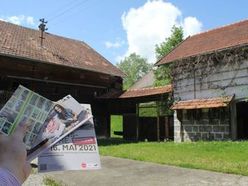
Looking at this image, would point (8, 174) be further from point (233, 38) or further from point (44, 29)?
point (44, 29)

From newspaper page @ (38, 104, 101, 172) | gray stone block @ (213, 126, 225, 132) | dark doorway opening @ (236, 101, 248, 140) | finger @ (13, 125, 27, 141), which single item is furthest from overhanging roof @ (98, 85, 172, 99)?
finger @ (13, 125, 27, 141)

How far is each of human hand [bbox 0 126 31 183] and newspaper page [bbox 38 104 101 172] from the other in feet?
2.72

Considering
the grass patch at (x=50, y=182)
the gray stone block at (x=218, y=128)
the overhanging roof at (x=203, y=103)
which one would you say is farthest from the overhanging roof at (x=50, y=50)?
the grass patch at (x=50, y=182)

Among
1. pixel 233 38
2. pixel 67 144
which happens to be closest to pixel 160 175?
pixel 67 144

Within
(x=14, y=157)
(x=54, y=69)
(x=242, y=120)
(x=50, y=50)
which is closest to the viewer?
(x=14, y=157)

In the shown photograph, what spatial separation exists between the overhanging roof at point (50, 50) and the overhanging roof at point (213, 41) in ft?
21.5

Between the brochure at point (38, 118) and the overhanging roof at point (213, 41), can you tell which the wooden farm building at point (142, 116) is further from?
the brochure at point (38, 118)

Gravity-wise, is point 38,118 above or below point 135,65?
below

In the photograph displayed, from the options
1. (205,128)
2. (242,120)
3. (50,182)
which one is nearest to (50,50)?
(205,128)

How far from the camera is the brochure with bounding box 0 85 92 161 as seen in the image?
2.20m

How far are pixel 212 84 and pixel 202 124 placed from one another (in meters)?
1.99

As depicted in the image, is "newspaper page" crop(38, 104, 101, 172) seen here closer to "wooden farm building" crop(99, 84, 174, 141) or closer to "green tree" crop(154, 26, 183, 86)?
"wooden farm building" crop(99, 84, 174, 141)

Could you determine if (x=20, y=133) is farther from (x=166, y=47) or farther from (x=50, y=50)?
(x=166, y=47)

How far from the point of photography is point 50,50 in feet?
87.3
